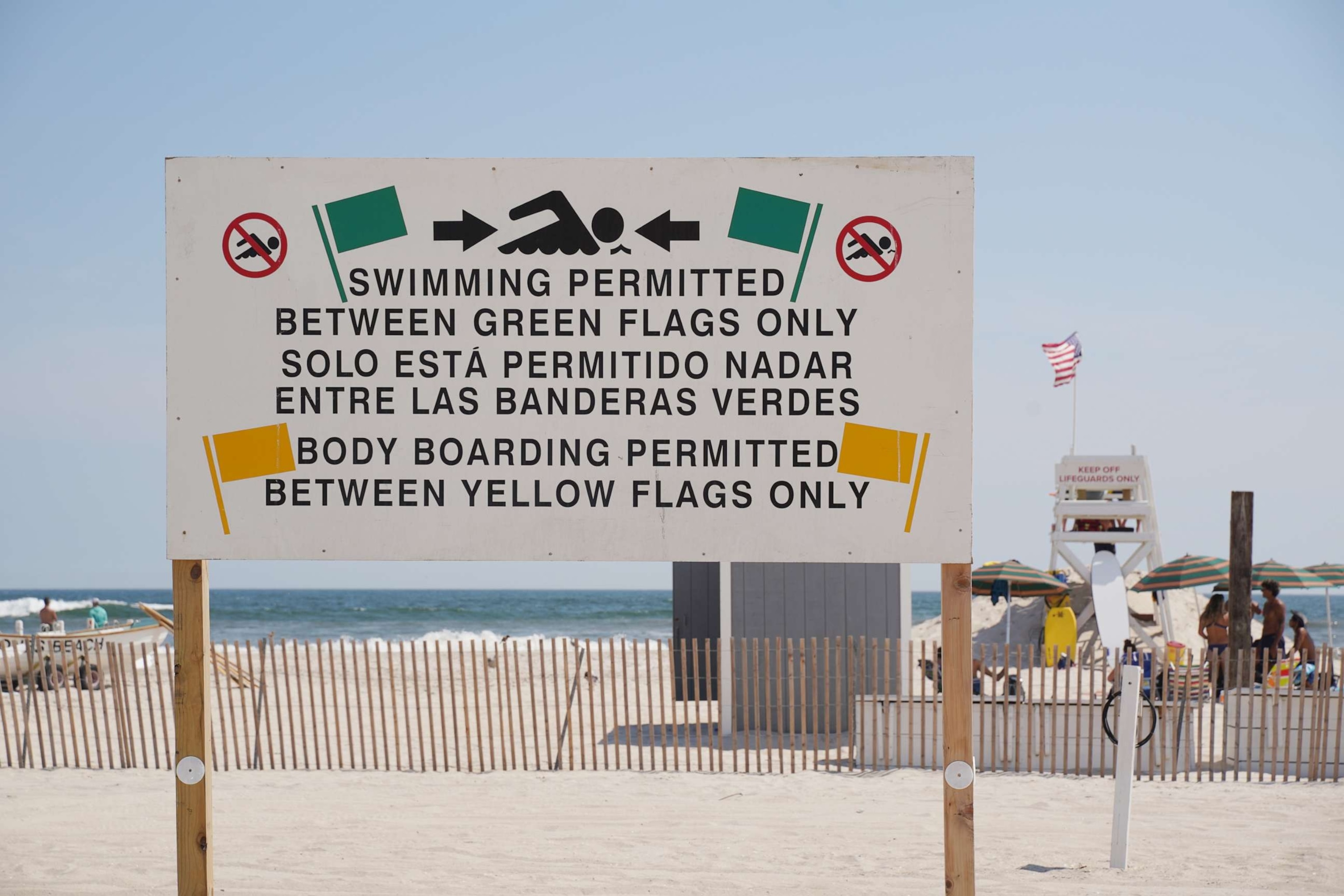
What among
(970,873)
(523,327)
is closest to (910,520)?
(970,873)

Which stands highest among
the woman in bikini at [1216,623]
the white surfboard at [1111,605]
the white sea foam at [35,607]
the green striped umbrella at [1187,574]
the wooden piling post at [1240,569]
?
the white surfboard at [1111,605]

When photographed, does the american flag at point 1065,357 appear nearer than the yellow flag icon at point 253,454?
No

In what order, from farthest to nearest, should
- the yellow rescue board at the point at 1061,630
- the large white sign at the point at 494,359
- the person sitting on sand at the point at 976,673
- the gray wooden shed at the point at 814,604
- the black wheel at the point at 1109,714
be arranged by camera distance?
the yellow rescue board at the point at 1061,630
the gray wooden shed at the point at 814,604
the person sitting on sand at the point at 976,673
the black wheel at the point at 1109,714
the large white sign at the point at 494,359

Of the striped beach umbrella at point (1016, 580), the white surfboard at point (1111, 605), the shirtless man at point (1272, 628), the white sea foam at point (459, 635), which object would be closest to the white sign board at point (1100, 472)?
the striped beach umbrella at point (1016, 580)

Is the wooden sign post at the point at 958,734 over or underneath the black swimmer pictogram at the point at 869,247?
underneath

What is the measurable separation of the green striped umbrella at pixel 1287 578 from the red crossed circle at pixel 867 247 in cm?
1444

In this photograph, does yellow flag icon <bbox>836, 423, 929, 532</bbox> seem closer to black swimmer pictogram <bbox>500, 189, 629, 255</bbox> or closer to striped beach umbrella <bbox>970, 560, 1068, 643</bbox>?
black swimmer pictogram <bbox>500, 189, 629, 255</bbox>

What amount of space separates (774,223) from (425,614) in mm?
63881

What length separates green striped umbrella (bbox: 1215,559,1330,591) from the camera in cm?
1680

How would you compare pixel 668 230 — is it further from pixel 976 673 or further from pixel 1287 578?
pixel 1287 578

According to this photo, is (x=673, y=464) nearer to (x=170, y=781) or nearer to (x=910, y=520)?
(x=910, y=520)

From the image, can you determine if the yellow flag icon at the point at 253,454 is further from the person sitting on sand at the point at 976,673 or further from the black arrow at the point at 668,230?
the person sitting on sand at the point at 976,673

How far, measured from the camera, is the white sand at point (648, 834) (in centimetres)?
678

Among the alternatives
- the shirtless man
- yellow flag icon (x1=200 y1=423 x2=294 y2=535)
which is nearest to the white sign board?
the shirtless man
